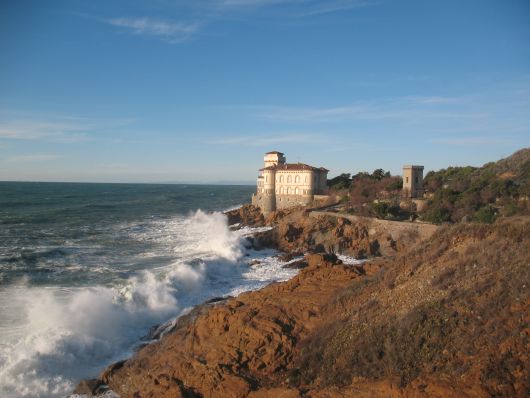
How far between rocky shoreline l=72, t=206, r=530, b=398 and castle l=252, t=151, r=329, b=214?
33.4m

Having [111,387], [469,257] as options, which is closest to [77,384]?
[111,387]

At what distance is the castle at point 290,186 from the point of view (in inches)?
1912

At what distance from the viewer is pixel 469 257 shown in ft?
37.4

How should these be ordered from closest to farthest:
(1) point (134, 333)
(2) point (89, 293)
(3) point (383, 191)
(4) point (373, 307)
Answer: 1. (4) point (373, 307)
2. (1) point (134, 333)
3. (2) point (89, 293)
4. (3) point (383, 191)

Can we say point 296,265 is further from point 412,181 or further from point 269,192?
point 269,192

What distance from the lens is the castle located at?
48.6 meters

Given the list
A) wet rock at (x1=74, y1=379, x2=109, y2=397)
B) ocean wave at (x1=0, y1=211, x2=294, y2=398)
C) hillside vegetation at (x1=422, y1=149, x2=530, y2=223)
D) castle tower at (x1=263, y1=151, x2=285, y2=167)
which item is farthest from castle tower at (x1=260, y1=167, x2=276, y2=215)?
wet rock at (x1=74, y1=379, x2=109, y2=397)

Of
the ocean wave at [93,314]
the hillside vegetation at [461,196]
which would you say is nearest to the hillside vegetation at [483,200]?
the hillside vegetation at [461,196]

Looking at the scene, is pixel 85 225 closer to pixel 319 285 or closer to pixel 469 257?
pixel 319 285

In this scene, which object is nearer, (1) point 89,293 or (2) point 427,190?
(1) point 89,293

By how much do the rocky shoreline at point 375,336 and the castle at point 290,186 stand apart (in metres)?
33.4

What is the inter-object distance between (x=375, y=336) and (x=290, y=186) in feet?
131

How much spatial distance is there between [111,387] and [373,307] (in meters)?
7.77

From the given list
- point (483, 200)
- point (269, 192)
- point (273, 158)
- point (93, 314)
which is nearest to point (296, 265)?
point (93, 314)
